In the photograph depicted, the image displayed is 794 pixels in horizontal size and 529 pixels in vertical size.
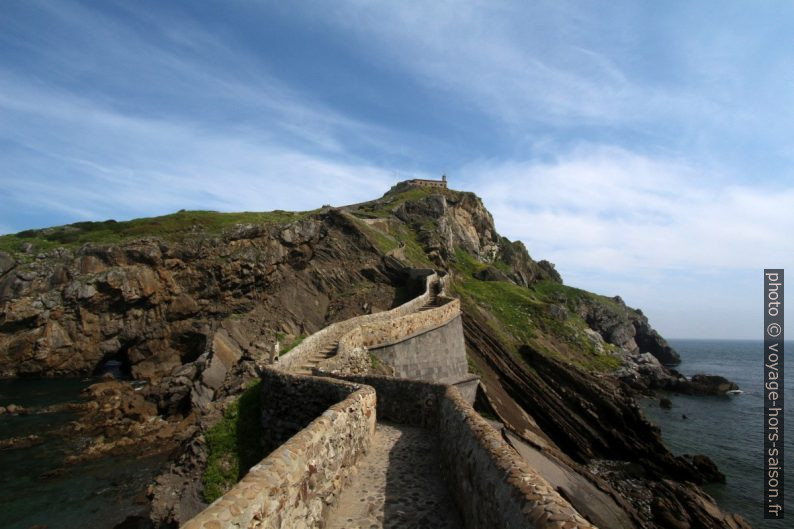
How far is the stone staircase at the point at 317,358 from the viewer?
17977mm

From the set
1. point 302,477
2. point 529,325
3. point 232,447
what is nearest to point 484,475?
point 302,477

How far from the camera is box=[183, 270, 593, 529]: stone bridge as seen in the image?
181 inches

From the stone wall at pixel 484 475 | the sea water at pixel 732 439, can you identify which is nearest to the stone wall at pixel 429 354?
the stone wall at pixel 484 475

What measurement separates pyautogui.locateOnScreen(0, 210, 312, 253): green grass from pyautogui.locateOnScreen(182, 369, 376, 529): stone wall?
41.9 meters

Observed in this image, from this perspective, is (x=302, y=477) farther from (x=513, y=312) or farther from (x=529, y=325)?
(x=513, y=312)

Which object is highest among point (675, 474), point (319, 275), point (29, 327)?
point (319, 275)

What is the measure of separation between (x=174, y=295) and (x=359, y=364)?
3080 centimetres

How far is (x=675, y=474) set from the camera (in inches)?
1053

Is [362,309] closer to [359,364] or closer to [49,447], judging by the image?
[359,364]

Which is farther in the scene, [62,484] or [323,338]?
[323,338]

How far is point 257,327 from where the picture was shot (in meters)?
39.2

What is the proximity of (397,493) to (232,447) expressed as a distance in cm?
973

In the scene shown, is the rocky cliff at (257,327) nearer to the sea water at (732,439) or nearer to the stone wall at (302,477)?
the sea water at (732,439)

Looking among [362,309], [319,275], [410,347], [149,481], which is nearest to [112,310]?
[319,275]
